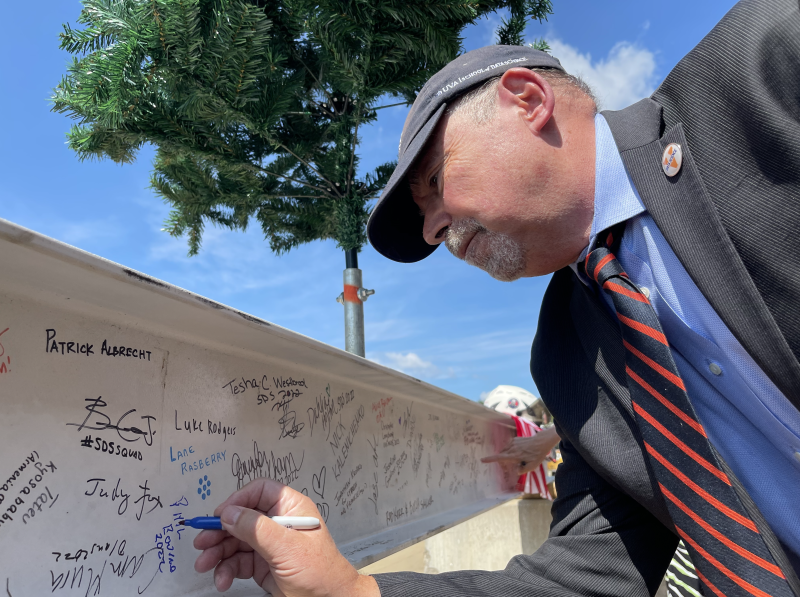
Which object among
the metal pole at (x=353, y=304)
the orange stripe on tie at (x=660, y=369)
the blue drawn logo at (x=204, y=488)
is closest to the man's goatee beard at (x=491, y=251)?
the orange stripe on tie at (x=660, y=369)

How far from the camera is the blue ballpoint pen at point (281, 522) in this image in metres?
1.17

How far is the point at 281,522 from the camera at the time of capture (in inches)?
46.2

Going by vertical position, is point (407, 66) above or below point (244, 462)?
above

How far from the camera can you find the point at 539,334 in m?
1.86

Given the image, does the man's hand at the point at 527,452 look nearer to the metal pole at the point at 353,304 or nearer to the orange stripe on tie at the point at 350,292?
the metal pole at the point at 353,304

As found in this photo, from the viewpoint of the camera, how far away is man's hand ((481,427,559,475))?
4000 mm

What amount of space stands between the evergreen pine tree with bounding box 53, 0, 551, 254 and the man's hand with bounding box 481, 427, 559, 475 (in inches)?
191

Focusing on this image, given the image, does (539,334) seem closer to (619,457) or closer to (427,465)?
(619,457)

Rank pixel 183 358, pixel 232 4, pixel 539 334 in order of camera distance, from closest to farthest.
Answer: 1. pixel 183 358
2. pixel 539 334
3. pixel 232 4

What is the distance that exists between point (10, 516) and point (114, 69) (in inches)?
284

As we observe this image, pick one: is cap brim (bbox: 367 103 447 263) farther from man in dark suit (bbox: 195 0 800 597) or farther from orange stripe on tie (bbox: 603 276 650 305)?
orange stripe on tie (bbox: 603 276 650 305)

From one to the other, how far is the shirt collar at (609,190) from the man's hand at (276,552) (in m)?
1.00

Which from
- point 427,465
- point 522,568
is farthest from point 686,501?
point 427,465

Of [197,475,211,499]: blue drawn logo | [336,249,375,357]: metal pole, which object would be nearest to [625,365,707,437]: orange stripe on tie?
[197,475,211,499]: blue drawn logo
